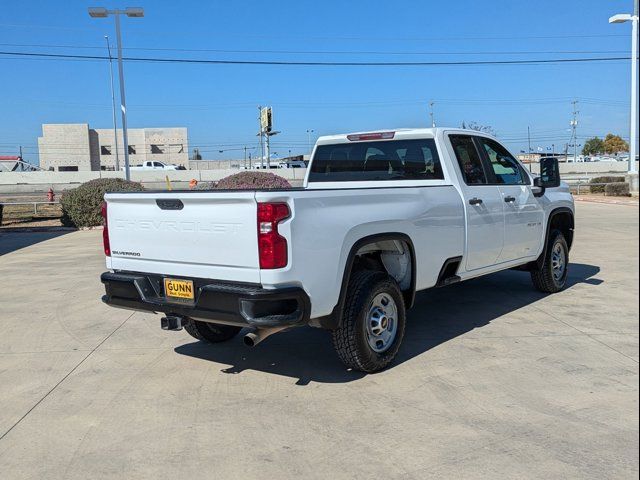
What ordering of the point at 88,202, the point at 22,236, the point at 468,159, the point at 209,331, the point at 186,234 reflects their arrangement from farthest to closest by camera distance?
the point at 88,202, the point at 22,236, the point at 468,159, the point at 209,331, the point at 186,234

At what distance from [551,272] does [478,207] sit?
2.29m

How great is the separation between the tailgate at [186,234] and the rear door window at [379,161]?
2.49 m

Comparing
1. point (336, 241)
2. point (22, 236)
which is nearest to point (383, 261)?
point (336, 241)

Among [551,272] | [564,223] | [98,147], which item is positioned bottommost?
[551,272]

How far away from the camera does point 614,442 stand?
374 cm

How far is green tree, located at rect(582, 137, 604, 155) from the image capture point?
108 m

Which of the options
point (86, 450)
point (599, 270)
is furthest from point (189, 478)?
point (599, 270)

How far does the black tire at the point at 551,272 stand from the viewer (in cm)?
776

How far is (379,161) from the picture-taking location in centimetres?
648

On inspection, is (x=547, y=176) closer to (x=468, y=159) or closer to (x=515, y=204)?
(x=515, y=204)

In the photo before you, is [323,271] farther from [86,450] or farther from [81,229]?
[81,229]

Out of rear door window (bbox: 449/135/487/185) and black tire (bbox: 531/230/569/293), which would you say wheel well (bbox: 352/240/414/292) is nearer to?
rear door window (bbox: 449/135/487/185)

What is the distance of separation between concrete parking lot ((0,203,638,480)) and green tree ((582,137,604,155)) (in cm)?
11207

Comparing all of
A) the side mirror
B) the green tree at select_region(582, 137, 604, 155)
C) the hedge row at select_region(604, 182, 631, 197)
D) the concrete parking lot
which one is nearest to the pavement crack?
the concrete parking lot
